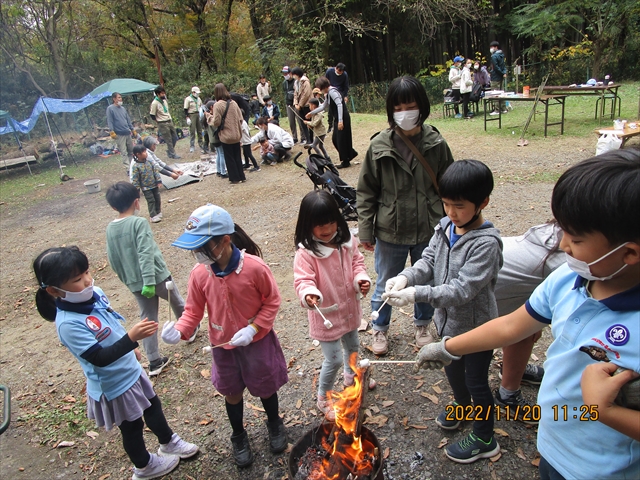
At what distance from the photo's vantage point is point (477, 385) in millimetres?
2559

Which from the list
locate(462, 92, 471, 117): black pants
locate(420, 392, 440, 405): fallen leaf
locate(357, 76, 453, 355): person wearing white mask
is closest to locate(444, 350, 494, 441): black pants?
locate(420, 392, 440, 405): fallen leaf

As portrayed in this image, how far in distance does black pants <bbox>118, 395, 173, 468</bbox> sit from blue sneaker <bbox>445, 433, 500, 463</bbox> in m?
2.01

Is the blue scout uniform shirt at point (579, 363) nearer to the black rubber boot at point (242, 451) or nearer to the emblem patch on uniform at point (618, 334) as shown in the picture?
the emblem patch on uniform at point (618, 334)

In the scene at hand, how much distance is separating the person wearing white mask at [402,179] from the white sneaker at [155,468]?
2245 mm

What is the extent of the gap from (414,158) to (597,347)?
2.17 metres

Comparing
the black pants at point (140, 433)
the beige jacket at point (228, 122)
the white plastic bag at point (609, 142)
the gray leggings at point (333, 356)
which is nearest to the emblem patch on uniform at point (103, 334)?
the black pants at point (140, 433)

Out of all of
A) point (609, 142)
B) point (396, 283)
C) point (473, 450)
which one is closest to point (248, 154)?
point (609, 142)

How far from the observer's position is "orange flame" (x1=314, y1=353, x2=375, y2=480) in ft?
7.46

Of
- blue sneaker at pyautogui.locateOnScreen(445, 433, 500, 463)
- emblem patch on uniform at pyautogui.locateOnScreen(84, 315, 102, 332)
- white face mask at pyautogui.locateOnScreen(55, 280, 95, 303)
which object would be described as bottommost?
blue sneaker at pyautogui.locateOnScreen(445, 433, 500, 463)

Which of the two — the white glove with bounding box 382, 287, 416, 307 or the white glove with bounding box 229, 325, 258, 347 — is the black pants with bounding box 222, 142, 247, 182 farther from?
the white glove with bounding box 382, 287, 416, 307

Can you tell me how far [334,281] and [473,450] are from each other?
140cm

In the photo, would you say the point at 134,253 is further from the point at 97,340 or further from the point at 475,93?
the point at 475,93

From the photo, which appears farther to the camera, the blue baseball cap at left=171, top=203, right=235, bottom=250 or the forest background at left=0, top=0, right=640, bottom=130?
the forest background at left=0, top=0, right=640, bottom=130
